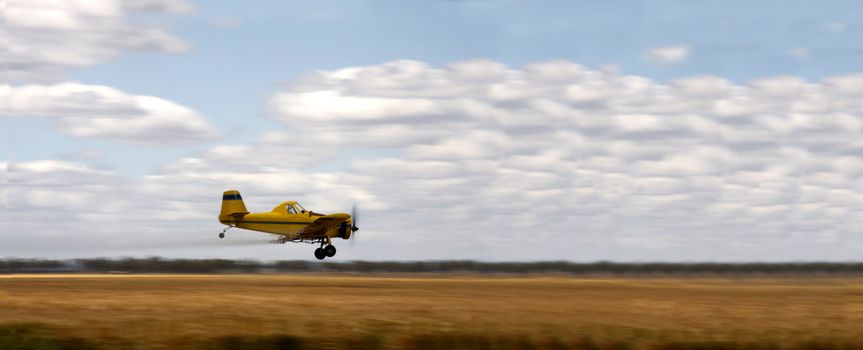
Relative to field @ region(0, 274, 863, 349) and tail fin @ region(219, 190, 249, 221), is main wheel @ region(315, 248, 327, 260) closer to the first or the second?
tail fin @ region(219, 190, 249, 221)

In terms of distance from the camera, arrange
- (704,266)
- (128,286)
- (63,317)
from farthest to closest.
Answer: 1. (704,266)
2. (128,286)
3. (63,317)


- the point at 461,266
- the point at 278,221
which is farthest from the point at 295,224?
the point at 461,266

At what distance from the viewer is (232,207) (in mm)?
89000

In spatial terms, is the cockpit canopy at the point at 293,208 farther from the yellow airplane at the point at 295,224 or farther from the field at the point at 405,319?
the field at the point at 405,319

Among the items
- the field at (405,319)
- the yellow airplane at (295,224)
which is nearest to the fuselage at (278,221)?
the yellow airplane at (295,224)

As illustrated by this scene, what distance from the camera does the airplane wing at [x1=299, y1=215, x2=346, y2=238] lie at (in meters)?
86.8

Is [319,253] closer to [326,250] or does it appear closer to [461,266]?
[326,250]

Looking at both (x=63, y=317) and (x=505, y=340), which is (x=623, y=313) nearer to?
(x=505, y=340)

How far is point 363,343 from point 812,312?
2406 centimetres

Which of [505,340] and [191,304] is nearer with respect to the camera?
[505,340]

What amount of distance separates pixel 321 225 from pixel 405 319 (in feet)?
157

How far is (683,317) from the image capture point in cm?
4391

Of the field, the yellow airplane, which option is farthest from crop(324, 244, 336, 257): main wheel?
the field

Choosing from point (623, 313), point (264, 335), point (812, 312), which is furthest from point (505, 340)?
point (812, 312)
